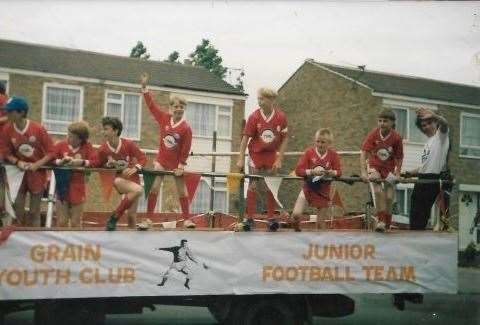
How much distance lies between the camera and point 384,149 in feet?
24.7

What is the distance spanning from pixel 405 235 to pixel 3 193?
458 cm

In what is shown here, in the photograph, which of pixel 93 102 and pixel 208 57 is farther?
pixel 208 57

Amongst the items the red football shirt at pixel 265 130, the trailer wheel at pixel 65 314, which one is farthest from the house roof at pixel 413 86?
the trailer wheel at pixel 65 314

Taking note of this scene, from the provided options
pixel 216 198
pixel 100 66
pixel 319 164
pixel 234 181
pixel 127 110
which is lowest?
pixel 216 198

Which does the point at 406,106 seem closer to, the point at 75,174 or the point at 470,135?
the point at 470,135

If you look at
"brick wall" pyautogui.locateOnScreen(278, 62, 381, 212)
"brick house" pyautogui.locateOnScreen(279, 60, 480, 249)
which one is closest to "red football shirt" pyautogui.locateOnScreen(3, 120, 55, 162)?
"brick wall" pyautogui.locateOnScreen(278, 62, 381, 212)

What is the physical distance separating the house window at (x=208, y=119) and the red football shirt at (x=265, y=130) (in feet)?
58.6

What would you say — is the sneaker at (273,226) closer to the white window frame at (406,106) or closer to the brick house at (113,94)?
the brick house at (113,94)

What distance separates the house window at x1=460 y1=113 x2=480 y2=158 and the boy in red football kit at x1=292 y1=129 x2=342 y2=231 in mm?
21508

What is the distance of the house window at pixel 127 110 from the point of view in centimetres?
2330

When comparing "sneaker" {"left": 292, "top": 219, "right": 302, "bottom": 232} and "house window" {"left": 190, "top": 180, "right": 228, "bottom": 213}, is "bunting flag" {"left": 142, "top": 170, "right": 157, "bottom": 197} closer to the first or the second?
"sneaker" {"left": 292, "top": 219, "right": 302, "bottom": 232}

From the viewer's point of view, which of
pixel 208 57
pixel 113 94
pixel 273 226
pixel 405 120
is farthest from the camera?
pixel 208 57

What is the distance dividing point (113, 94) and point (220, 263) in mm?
17981

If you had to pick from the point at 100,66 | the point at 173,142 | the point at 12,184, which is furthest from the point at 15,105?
the point at 100,66
